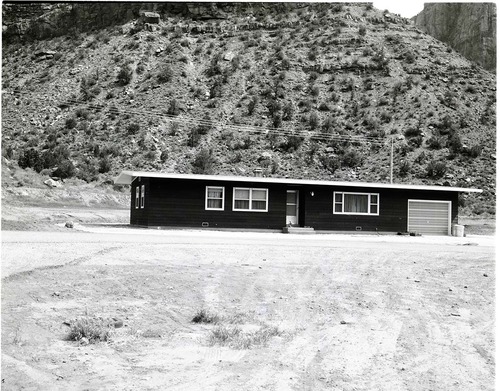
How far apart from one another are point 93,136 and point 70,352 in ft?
156

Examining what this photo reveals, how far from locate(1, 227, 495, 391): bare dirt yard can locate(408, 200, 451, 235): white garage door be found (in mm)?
17828

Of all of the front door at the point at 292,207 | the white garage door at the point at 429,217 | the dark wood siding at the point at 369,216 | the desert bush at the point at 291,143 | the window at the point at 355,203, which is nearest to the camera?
the dark wood siding at the point at 369,216

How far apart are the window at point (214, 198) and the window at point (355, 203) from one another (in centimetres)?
575

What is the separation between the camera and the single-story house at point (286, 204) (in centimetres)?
2852

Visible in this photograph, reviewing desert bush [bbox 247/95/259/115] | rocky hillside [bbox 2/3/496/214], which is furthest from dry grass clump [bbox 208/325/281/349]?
desert bush [bbox 247/95/259/115]

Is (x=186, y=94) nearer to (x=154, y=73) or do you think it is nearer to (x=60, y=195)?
(x=154, y=73)

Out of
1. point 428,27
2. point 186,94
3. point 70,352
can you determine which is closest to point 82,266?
point 70,352

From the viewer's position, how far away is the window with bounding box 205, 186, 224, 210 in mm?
28922

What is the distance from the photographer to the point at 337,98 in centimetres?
5709

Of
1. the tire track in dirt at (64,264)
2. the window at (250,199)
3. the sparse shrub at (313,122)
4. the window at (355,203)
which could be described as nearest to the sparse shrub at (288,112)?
the sparse shrub at (313,122)

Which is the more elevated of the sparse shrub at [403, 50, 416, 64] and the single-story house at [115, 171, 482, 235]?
the sparse shrub at [403, 50, 416, 64]

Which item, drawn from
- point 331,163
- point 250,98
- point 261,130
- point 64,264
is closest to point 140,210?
point 64,264

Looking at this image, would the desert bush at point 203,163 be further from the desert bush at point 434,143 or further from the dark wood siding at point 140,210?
the desert bush at point 434,143

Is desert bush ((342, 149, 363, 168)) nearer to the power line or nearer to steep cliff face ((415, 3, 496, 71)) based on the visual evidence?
the power line
